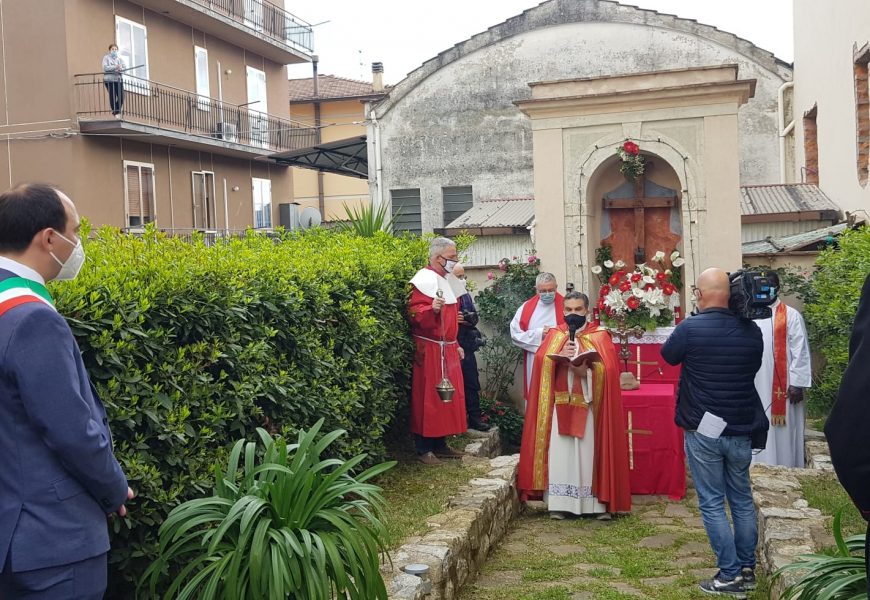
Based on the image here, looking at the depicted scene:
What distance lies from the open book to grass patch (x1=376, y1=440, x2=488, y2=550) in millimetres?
1275

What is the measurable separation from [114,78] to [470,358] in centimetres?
1275

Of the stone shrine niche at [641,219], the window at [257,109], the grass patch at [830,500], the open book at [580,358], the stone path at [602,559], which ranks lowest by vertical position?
the stone path at [602,559]

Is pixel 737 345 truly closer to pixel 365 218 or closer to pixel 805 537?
pixel 805 537

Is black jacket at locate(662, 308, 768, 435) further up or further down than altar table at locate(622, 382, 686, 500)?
further up

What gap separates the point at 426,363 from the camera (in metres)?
8.78

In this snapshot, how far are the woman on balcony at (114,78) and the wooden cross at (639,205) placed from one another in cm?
1167

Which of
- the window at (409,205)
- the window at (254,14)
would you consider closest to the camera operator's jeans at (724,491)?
the window at (409,205)

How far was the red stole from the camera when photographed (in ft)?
29.7

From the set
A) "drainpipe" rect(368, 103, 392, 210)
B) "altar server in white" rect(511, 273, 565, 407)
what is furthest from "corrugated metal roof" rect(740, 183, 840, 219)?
"drainpipe" rect(368, 103, 392, 210)

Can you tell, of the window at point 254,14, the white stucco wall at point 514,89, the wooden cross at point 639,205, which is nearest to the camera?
the wooden cross at point 639,205

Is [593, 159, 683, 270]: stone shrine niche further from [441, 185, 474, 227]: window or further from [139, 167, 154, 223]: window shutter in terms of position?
[139, 167, 154, 223]: window shutter

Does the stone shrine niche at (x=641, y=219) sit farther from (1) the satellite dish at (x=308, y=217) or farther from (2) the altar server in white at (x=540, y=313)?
(1) the satellite dish at (x=308, y=217)

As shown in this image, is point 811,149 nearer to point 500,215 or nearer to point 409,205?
point 500,215

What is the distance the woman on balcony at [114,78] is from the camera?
63.7 ft
